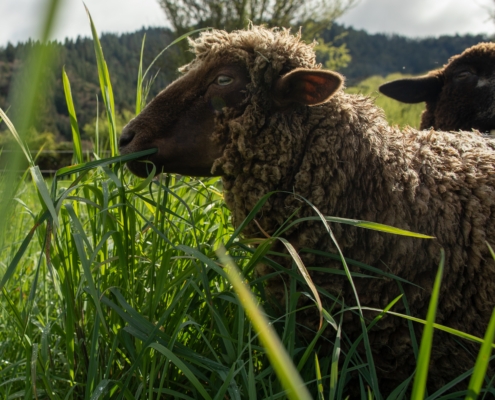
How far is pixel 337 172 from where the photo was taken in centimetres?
198

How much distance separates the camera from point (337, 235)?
6.29 feet

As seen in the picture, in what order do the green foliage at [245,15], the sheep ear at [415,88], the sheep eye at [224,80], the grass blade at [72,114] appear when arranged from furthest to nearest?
1. the green foliage at [245,15]
2. the sheep ear at [415,88]
3. the sheep eye at [224,80]
4. the grass blade at [72,114]

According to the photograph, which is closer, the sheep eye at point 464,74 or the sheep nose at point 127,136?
the sheep nose at point 127,136

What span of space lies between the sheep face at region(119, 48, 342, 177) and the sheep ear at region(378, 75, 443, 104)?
2542 mm

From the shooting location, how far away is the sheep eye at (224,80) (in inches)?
82.2

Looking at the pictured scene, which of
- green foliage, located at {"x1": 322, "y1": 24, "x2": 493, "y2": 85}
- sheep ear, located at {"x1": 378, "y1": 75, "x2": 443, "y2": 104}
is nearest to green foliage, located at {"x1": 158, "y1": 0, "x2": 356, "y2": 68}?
sheep ear, located at {"x1": 378, "y1": 75, "x2": 443, "y2": 104}

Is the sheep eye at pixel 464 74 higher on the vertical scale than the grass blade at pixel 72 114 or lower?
higher

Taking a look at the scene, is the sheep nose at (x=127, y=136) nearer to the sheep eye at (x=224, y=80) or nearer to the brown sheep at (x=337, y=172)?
the brown sheep at (x=337, y=172)

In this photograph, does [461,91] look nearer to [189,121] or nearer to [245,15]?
[189,121]

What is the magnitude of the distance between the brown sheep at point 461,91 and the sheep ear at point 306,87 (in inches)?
99.5

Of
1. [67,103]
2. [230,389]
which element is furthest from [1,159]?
[67,103]

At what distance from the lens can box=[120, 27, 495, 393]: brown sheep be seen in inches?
74.1

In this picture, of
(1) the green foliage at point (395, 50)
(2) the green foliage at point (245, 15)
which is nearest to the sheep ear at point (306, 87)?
(2) the green foliage at point (245, 15)

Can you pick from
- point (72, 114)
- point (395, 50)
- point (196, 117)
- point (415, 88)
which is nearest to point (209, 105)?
point (196, 117)
